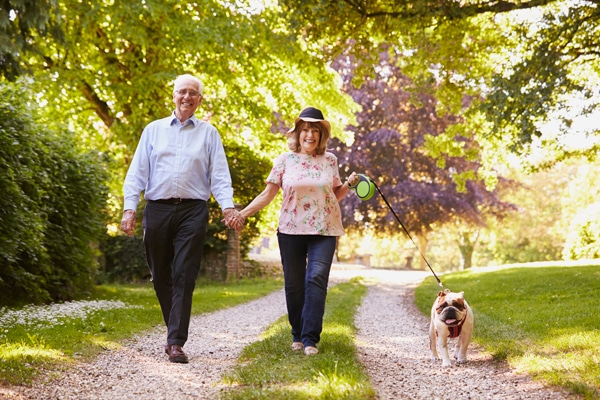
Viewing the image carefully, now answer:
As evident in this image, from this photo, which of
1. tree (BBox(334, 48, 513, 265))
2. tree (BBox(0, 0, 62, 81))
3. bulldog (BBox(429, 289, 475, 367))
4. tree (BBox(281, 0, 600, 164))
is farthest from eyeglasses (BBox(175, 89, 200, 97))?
tree (BBox(334, 48, 513, 265))

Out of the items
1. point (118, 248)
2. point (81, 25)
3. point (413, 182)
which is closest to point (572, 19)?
point (81, 25)

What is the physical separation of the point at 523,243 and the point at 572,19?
34095 millimetres

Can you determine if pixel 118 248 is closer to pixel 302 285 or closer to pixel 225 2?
pixel 225 2

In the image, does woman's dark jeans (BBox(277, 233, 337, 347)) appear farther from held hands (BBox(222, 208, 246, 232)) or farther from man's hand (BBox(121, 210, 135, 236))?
man's hand (BBox(121, 210, 135, 236))

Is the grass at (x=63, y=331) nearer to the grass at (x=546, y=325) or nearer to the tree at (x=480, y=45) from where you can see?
the grass at (x=546, y=325)

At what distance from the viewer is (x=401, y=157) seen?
30.4m

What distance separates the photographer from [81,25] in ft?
44.7

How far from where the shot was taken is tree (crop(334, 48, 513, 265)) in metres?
30.0

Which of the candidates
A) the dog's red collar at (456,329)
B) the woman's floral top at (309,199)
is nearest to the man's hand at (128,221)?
the woman's floral top at (309,199)

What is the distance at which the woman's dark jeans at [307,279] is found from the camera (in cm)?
538

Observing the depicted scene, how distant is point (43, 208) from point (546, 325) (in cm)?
710

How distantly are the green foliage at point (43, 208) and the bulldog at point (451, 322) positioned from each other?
18.6 ft

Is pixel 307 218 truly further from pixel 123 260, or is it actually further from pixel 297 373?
pixel 123 260

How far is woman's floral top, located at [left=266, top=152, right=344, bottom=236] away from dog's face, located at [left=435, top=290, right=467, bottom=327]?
1.07 metres
